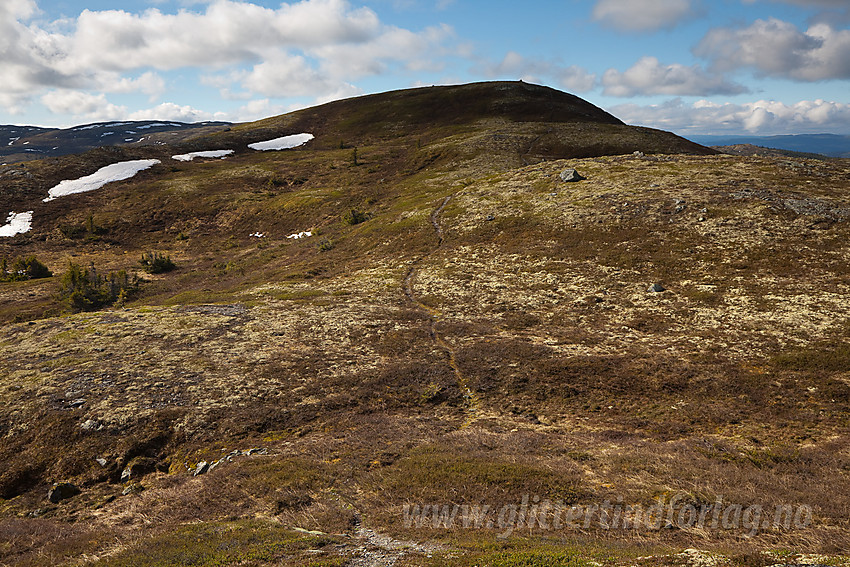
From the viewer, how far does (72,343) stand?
3603 centimetres

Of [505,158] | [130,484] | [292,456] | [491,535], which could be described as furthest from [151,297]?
[505,158]

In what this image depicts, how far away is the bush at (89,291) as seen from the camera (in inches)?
2200

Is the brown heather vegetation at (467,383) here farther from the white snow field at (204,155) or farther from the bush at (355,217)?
→ the white snow field at (204,155)

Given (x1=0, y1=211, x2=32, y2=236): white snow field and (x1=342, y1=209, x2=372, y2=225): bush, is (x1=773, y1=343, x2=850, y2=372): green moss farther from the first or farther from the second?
(x1=0, y1=211, x2=32, y2=236): white snow field

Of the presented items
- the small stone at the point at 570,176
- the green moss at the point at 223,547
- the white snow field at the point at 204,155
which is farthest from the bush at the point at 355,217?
the white snow field at the point at 204,155

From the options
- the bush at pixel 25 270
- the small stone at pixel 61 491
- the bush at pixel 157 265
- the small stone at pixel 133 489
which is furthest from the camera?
the bush at pixel 157 265

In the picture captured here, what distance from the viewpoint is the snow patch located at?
89000 mm

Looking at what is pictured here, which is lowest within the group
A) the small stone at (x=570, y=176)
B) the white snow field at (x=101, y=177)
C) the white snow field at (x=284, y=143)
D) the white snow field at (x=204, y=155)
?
the small stone at (x=570, y=176)

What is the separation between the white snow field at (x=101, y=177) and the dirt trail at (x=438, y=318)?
3945 inches

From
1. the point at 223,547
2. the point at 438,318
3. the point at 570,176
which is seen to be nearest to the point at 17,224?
the point at 438,318

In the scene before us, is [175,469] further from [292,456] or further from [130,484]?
[292,456]

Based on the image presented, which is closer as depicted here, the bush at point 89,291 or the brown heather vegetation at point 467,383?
the brown heather vegetation at point 467,383

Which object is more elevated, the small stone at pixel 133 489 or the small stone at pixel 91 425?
the small stone at pixel 91 425

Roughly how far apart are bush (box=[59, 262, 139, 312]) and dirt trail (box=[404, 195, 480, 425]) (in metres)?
41.0
